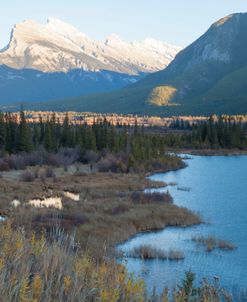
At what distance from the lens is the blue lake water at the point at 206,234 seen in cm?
2378

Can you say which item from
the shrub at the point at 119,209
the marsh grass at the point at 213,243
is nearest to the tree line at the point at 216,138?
the shrub at the point at 119,209

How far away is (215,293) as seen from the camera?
983cm

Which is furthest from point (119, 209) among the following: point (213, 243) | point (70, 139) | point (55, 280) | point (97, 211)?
point (70, 139)

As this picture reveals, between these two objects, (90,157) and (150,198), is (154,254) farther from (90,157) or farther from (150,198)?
(90,157)

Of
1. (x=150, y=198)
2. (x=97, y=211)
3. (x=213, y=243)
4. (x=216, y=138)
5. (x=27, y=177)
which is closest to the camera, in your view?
(x=213, y=243)

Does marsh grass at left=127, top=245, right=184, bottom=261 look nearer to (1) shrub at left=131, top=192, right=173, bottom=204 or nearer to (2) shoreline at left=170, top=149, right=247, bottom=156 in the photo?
(1) shrub at left=131, top=192, right=173, bottom=204

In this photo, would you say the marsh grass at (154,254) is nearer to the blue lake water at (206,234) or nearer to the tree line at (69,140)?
the blue lake water at (206,234)

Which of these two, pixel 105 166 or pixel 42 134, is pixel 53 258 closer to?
pixel 105 166

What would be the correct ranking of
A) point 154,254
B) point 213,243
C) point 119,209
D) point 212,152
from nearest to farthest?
point 154,254, point 213,243, point 119,209, point 212,152

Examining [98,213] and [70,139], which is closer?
[98,213]

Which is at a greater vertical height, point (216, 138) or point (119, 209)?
point (119, 209)

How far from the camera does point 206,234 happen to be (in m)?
33.1

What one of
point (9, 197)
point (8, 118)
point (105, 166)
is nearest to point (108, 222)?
point (9, 197)

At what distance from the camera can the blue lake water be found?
78.0 ft
